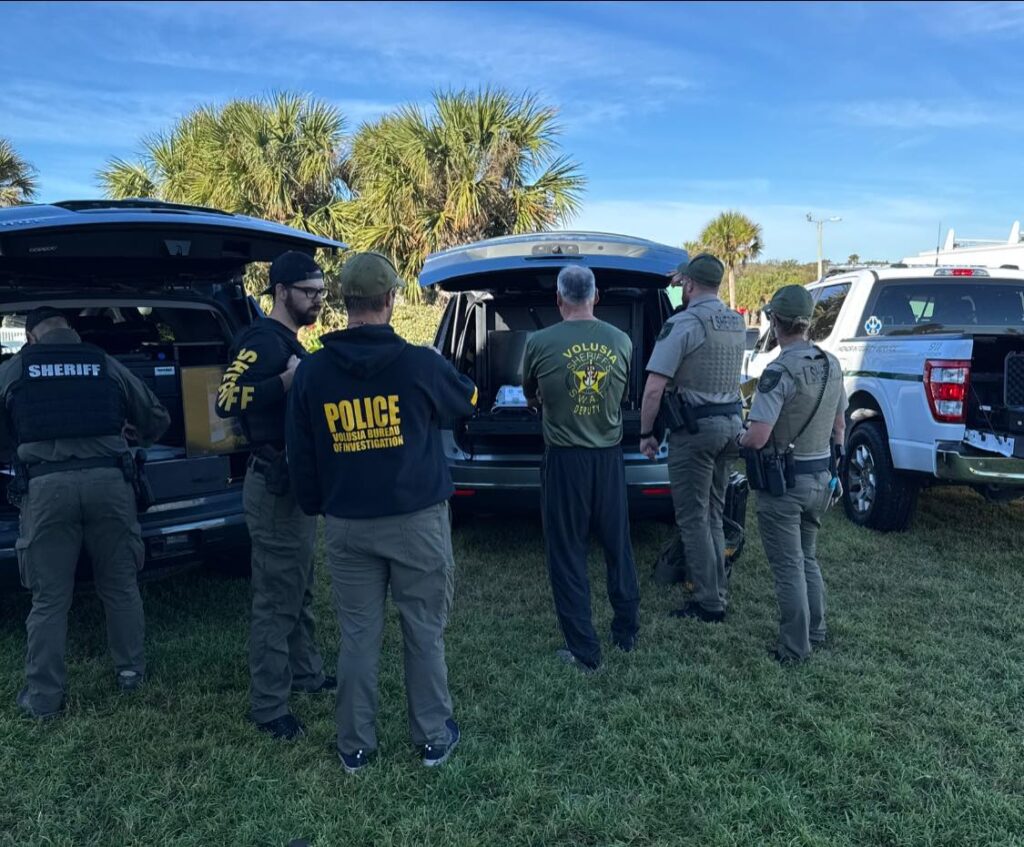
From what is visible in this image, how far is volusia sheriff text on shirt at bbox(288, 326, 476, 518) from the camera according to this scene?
2617 mm

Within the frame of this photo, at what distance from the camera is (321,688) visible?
3.40 meters

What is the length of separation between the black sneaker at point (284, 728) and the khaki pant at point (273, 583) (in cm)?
2

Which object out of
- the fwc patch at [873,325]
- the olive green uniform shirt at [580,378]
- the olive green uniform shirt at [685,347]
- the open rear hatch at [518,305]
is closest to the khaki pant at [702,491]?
the olive green uniform shirt at [685,347]

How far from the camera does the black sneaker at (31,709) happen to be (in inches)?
124

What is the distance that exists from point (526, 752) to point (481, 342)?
3.41 meters

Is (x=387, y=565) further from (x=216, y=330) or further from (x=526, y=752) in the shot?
(x=216, y=330)

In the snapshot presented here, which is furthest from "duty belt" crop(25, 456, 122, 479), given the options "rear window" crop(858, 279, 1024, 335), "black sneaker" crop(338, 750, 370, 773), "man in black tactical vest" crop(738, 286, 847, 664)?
"rear window" crop(858, 279, 1024, 335)

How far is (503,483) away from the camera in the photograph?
15.3ft

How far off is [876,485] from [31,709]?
5296 millimetres

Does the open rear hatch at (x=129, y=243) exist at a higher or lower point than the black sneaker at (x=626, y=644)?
higher

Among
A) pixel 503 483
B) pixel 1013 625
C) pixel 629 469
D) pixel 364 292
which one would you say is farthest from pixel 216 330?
pixel 1013 625

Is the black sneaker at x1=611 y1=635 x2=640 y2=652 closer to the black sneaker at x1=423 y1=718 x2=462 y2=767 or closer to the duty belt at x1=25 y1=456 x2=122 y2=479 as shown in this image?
the black sneaker at x1=423 y1=718 x2=462 y2=767

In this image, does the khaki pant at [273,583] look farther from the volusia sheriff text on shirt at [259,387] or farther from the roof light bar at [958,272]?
the roof light bar at [958,272]

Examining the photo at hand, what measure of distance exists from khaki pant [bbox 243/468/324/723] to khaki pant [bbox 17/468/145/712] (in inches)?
25.8
